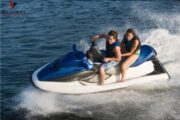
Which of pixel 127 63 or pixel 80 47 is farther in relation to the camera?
pixel 80 47

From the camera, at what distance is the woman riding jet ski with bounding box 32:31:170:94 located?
9.52 metres

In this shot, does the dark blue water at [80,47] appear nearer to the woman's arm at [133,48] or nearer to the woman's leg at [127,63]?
the woman's leg at [127,63]

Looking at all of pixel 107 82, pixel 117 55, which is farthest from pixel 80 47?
pixel 117 55

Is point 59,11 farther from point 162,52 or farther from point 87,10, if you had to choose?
point 162,52

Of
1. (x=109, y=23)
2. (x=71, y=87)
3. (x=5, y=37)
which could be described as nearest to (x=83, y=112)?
(x=71, y=87)

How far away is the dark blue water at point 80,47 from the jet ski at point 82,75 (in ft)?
1.80

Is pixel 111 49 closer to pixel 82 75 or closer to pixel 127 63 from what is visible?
pixel 127 63

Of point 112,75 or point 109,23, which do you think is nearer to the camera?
point 112,75

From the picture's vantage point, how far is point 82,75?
31.7ft

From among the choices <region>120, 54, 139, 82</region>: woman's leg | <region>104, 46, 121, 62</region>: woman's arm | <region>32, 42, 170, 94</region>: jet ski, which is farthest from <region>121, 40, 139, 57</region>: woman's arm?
<region>32, 42, 170, 94</region>: jet ski

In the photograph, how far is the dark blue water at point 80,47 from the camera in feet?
32.3

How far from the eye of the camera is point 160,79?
10336mm

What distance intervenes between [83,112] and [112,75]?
115 cm

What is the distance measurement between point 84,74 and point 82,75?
2.1 inches
